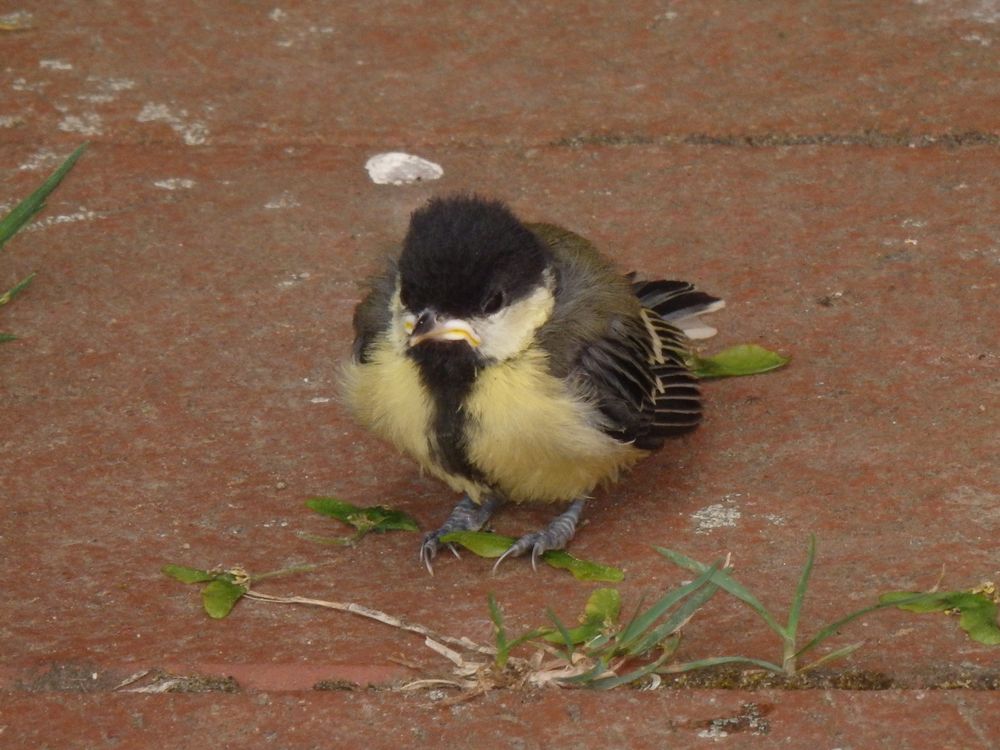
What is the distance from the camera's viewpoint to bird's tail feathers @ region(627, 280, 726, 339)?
404cm

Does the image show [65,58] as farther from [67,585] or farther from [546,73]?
[67,585]

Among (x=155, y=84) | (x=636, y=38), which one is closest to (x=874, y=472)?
(x=636, y=38)

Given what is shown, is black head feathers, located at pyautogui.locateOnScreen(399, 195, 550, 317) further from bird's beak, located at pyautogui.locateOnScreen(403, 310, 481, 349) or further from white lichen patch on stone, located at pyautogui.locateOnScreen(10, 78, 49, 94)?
white lichen patch on stone, located at pyautogui.locateOnScreen(10, 78, 49, 94)

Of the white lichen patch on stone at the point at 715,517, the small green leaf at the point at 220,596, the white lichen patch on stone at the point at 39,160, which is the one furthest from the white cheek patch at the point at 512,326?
the white lichen patch on stone at the point at 39,160

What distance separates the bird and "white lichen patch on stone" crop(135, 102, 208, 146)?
133cm

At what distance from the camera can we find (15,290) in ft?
13.8

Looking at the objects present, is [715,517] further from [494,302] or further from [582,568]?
[494,302]

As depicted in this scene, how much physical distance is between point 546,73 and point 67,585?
2.64m

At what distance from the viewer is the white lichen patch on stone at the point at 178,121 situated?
4.88 m

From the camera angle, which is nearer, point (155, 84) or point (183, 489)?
point (183, 489)

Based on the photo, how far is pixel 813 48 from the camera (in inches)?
208

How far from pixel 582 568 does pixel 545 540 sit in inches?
6.0

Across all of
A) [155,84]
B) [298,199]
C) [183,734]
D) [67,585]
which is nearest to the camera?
[183,734]

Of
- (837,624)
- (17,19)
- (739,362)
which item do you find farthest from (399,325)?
(17,19)
